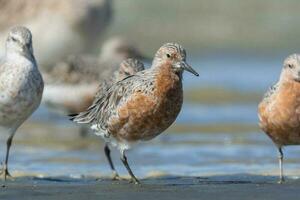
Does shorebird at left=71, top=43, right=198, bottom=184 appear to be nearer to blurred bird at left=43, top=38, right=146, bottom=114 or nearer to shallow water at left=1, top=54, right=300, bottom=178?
shallow water at left=1, top=54, right=300, bottom=178

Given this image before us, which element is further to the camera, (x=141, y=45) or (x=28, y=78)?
(x=141, y=45)

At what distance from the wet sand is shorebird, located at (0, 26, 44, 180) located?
0.57 metres

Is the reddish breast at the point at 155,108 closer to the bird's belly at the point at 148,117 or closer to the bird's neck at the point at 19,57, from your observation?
the bird's belly at the point at 148,117

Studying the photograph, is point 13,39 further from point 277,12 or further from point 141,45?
point 277,12

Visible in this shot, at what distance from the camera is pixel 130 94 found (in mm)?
9789

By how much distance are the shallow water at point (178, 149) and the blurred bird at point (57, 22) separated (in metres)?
1.00

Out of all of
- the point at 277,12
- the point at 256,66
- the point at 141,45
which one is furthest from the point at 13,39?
the point at 277,12

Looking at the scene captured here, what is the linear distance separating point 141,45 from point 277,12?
6.35 m

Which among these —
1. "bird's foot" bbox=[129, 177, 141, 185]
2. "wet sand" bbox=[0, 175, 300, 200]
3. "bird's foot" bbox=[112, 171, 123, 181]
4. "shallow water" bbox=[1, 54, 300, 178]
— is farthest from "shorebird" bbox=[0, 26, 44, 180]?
"bird's foot" bbox=[129, 177, 141, 185]

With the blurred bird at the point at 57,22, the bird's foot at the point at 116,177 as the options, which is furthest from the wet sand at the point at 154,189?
the blurred bird at the point at 57,22

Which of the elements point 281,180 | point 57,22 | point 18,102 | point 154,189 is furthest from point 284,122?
point 57,22

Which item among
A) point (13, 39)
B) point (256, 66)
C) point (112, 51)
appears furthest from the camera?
point (256, 66)

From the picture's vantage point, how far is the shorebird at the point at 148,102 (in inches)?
379

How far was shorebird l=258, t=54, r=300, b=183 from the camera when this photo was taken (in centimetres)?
970
